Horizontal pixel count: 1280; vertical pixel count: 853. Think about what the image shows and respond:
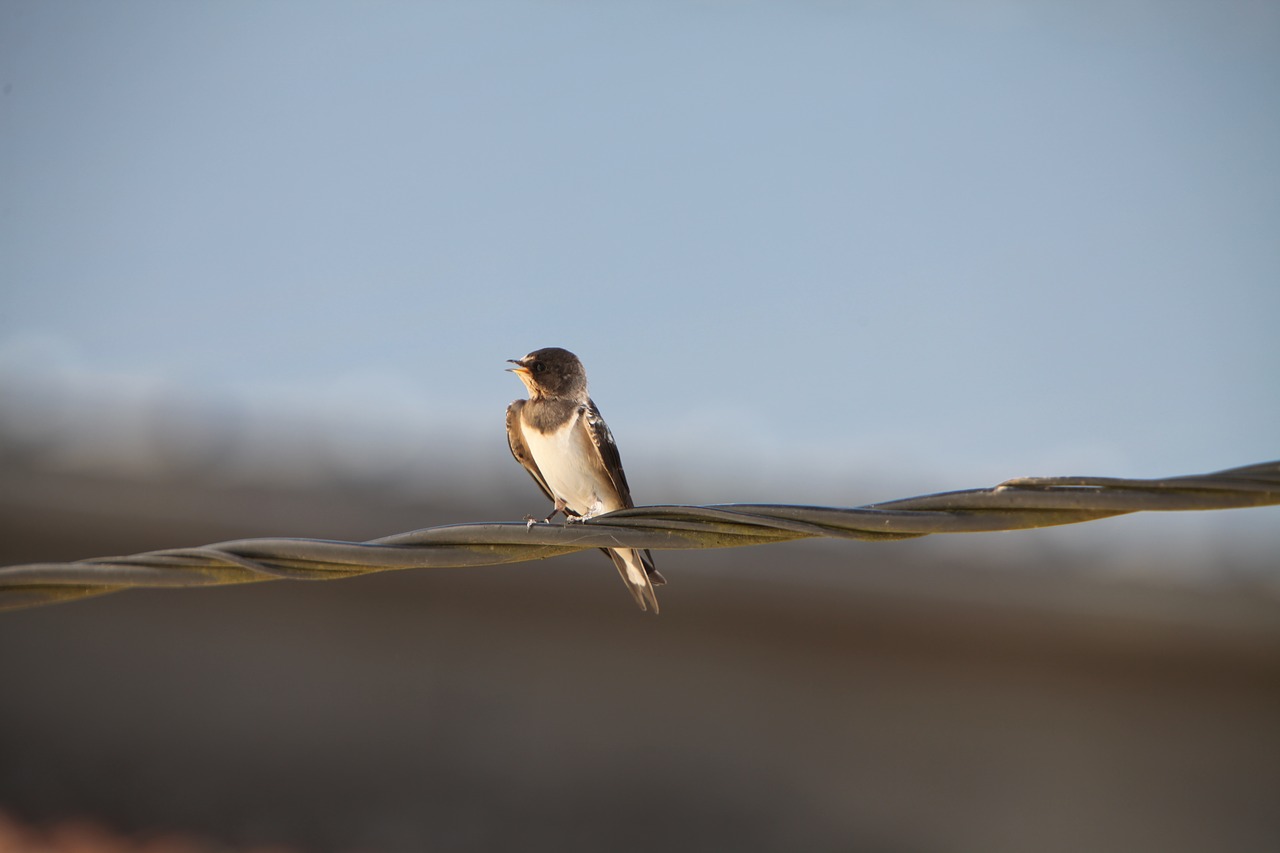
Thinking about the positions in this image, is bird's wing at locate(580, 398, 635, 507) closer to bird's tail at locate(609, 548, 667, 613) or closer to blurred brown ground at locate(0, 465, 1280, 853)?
bird's tail at locate(609, 548, 667, 613)

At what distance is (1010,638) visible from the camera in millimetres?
7320

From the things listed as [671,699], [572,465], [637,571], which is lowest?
[671,699]

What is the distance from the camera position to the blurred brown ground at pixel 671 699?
7.09 meters

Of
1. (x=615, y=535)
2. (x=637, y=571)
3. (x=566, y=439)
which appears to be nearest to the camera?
(x=615, y=535)

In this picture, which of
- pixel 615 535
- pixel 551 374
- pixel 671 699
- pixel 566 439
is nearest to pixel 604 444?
pixel 566 439

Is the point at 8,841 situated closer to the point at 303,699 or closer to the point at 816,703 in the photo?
the point at 303,699

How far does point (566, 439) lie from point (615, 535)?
6.25 feet

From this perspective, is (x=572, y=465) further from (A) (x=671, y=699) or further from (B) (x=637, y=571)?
(A) (x=671, y=699)

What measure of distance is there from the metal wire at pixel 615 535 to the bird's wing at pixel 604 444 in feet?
5.78

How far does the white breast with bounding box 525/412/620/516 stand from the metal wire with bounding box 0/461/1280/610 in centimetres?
177

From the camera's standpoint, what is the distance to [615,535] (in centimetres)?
271

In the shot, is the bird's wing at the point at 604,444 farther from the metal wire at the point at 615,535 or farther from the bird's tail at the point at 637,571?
the metal wire at the point at 615,535

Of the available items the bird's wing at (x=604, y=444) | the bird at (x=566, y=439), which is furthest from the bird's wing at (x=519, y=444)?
the bird's wing at (x=604, y=444)

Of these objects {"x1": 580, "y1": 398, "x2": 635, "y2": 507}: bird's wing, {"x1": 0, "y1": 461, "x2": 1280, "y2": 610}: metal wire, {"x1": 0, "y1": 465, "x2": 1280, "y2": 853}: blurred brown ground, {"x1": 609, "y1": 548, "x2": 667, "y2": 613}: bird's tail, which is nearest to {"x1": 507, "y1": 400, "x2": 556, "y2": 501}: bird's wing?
{"x1": 580, "y1": 398, "x2": 635, "y2": 507}: bird's wing
